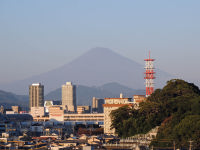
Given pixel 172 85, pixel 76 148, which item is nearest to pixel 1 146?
pixel 76 148

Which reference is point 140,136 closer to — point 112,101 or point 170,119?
point 170,119

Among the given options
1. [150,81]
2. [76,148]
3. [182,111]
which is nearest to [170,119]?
[182,111]

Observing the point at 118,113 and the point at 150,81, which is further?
the point at 150,81

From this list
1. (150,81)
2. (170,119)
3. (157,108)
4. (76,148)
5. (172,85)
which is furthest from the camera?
(150,81)

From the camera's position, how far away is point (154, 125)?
367 feet

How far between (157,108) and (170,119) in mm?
7535

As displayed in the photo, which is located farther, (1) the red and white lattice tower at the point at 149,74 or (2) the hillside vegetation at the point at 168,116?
(1) the red and white lattice tower at the point at 149,74

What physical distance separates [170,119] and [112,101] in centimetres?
4670

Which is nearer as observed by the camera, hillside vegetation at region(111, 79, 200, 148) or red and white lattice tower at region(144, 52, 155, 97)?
hillside vegetation at region(111, 79, 200, 148)

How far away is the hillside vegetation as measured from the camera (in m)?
89.6

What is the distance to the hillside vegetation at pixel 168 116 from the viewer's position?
89.6 metres

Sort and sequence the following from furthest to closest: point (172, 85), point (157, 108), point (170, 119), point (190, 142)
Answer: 1. point (172, 85)
2. point (157, 108)
3. point (170, 119)
4. point (190, 142)

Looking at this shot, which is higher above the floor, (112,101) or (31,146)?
(112,101)

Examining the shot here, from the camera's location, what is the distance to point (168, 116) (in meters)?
113
